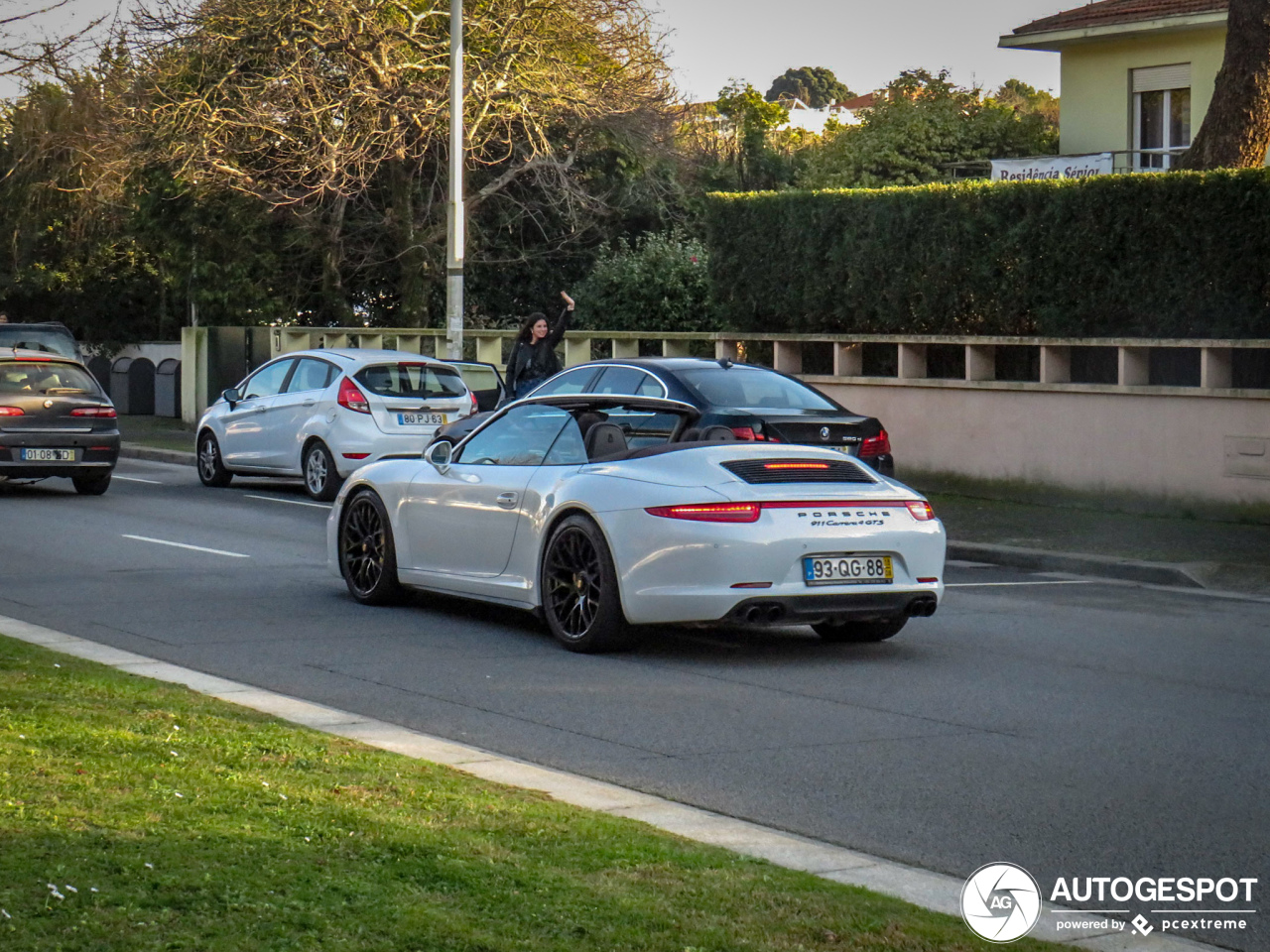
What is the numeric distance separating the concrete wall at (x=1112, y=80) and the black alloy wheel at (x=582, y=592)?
2432 centimetres

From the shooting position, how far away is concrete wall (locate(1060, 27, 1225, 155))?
31.2m

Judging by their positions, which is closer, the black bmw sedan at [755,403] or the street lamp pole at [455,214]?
the black bmw sedan at [755,403]

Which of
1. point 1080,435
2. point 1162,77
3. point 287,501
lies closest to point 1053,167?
point 1162,77

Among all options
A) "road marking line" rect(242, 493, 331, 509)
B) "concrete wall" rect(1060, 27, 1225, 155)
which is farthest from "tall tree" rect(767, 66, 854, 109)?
"road marking line" rect(242, 493, 331, 509)

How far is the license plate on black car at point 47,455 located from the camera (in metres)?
19.1

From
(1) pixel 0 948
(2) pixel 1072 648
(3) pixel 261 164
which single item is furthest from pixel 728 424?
(3) pixel 261 164

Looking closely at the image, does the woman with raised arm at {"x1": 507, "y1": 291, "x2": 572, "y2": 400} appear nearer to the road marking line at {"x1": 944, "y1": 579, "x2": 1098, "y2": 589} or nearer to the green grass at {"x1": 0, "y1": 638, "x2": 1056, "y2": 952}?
the road marking line at {"x1": 944, "y1": 579, "x2": 1098, "y2": 589}

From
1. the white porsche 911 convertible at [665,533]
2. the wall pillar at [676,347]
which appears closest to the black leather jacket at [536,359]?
the wall pillar at [676,347]

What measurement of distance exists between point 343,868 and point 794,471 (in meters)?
5.13

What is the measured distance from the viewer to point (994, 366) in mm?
19891

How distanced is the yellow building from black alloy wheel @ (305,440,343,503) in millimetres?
17618

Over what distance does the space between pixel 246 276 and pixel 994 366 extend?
17149mm

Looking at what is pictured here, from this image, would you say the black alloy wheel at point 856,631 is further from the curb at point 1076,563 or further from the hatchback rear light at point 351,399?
the hatchback rear light at point 351,399

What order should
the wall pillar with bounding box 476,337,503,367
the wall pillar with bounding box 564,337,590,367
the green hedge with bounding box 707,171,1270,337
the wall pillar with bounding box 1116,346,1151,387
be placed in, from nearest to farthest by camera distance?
the green hedge with bounding box 707,171,1270,337 < the wall pillar with bounding box 1116,346,1151,387 < the wall pillar with bounding box 564,337,590,367 < the wall pillar with bounding box 476,337,503,367
